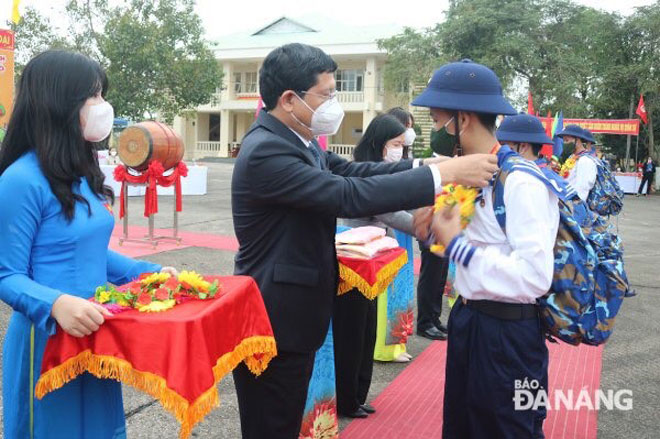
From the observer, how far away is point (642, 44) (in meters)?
26.4

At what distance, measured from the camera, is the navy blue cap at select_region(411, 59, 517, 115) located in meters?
1.97

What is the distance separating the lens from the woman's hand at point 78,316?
1.63 metres

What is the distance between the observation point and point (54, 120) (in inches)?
72.6

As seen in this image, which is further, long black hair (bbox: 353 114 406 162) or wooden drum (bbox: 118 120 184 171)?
wooden drum (bbox: 118 120 184 171)

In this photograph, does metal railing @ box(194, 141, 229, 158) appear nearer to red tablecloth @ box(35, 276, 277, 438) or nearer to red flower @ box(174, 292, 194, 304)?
red flower @ box(174, 292, 194, 304)

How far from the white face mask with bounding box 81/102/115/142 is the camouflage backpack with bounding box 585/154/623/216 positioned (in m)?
6.66

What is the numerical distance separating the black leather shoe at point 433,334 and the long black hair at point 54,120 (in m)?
3.73

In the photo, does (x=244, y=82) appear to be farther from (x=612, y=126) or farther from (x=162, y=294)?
(x=162, y=294)

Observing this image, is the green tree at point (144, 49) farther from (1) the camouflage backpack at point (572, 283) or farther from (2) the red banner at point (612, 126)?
(1) the camouflage backpack at point (572, 283)

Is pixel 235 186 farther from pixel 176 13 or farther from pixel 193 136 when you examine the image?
pixel 193 136

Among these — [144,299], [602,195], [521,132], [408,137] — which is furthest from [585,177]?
[144,299]

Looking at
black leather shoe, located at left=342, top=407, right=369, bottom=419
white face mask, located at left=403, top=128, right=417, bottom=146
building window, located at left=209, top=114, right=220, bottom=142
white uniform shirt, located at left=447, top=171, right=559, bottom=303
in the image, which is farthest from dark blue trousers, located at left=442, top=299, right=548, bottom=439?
building window, located at left=209, top=114, right=220, bottom=142

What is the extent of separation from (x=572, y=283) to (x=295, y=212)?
3.01ft

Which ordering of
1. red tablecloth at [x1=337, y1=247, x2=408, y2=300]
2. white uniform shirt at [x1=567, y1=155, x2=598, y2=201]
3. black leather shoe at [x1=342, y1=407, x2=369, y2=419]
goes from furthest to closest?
white uniform shirt at [x1=567, y1=155, x2=598, y2=201] → black leather shoe at [x1=342, y1=407, x2=369, y2=419] → red tablecloth at [x1=337, y1=247, x2=408, y2=300]
